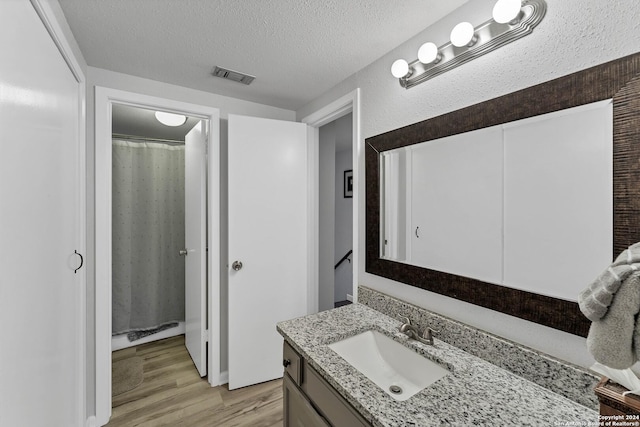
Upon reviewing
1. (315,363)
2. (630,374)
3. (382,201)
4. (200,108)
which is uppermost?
(200,108)

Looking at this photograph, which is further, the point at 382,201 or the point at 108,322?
the point at 108,322

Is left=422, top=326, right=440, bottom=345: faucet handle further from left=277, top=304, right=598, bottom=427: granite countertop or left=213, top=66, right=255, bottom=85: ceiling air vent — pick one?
left=213, top=66, right=255, bottom=85: ceiling air vent

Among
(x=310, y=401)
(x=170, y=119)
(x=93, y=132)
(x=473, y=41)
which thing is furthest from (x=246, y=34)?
(x=310, y=401)

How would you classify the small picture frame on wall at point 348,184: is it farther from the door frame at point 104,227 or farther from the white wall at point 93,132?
the door frame at point 104,227

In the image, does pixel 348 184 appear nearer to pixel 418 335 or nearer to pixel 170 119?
pixel 170 119

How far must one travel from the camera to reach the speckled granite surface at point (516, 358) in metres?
0.81

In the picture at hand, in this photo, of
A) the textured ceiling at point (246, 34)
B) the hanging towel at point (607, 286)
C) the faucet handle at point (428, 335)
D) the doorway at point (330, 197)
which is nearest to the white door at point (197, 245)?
the textured ceiling at point (246, 34)

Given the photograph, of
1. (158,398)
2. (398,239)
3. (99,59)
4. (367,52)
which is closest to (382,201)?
(398,239)

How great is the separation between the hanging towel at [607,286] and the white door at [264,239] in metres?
1.80

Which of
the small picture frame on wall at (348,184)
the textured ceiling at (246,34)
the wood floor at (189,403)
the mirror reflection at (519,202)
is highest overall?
the textured ceiling at (246,34)

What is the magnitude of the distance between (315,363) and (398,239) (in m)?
0.72

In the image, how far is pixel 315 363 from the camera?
39.9 inches

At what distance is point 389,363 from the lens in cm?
122

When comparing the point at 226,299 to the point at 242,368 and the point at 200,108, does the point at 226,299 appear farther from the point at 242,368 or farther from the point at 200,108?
the point at 200,108
